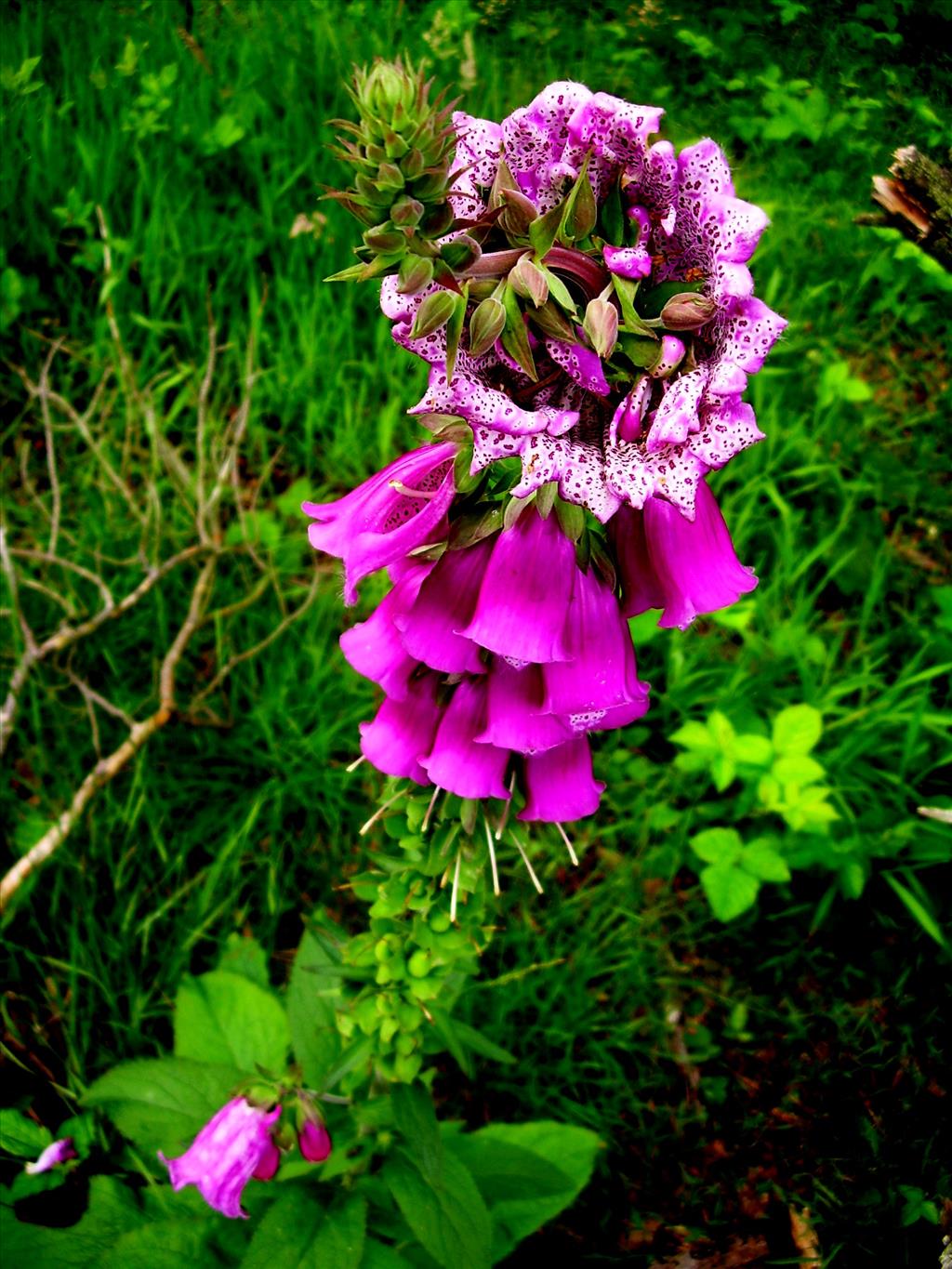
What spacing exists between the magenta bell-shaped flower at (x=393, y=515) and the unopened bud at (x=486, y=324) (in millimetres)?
166

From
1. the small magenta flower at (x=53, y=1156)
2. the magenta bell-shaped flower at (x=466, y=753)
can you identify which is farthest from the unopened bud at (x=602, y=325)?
the small magenta flower at (x=53, y=1156)

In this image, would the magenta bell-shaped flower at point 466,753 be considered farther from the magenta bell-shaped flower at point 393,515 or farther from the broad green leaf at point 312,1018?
the broad green leaf at point 312,1018

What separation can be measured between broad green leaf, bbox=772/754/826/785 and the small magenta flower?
167 centimetres

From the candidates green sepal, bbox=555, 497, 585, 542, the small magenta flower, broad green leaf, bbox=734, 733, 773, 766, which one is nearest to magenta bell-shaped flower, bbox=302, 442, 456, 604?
green sepal, bbox=555, 497, 585, 542

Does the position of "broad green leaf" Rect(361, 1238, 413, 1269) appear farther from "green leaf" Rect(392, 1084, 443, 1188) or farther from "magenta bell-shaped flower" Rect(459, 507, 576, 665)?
"magenta bell-shaped flower" Rect(459, 507, 576, 665)

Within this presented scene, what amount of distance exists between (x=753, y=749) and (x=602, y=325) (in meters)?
1.48

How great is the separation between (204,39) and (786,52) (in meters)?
1.78

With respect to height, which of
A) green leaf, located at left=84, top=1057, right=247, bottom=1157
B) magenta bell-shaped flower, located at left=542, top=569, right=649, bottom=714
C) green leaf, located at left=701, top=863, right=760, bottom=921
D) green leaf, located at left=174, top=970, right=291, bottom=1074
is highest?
magenta bell-shaped flower, located at left=542, top=569, right=649, bottom=714

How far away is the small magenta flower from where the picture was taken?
174cm

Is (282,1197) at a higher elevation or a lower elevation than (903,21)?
lower

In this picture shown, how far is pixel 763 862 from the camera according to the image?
2.00 metres

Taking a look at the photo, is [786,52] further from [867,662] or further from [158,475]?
[158,475]

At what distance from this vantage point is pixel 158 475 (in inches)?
102

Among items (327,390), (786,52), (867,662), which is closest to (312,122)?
(327,390)
